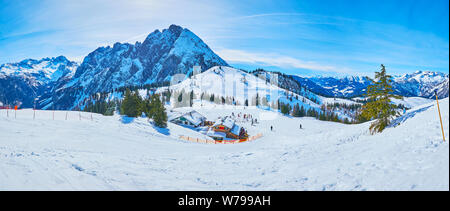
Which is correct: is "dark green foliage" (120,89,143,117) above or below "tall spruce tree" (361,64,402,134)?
above

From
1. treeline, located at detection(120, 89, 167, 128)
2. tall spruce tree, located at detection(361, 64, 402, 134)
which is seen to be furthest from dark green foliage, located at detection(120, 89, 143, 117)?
tall spruce tree, located at detection(361, 64, 402, 134)

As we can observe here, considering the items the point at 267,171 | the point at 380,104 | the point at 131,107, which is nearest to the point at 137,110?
the point at 131,107

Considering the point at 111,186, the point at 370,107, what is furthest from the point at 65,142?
the point at 370,107

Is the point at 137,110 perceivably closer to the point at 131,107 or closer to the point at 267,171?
the point at 131,107

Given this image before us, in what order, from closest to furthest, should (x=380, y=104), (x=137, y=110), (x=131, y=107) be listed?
(x=380, y=104) → (x=131, y=107) → (x=137, y=110)

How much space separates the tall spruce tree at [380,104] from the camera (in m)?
18.5

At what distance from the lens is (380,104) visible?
63.5ft

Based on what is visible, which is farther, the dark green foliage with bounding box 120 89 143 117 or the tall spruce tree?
the dark green foliage with bounding box 120 89 143 117

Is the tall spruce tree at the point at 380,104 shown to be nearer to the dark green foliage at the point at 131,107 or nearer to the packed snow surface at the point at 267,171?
the packed snow surface at the point at 267,171

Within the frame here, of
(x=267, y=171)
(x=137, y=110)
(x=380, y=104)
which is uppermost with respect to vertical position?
(x=137, y=110)

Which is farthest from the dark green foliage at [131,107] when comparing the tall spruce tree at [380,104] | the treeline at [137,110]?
the tall spruce tree at [380,104]

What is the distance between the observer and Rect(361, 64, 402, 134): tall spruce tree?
18.5 m

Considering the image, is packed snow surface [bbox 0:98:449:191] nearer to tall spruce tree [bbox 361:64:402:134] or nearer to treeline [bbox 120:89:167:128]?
tall spruce tree [bbox 361:64:402:134]
